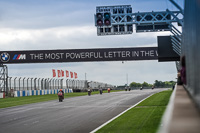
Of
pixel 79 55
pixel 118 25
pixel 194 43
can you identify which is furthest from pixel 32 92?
pixel 194 43

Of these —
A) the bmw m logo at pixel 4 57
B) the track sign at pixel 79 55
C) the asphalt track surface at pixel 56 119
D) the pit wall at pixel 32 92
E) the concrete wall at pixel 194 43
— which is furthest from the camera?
the pit wall at pixel 32 92

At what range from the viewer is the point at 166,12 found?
30281 millimetres

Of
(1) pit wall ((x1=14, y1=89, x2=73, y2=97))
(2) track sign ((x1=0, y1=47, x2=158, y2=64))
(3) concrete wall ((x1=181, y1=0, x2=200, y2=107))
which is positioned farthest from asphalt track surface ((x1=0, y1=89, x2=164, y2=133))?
(1) pit wall ((x1=14, y1=89, x2=73, y2=97))

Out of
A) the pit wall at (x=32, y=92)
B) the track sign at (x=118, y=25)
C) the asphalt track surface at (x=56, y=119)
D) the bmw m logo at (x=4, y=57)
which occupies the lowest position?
the asphalt track surface at (x=56, y=119)

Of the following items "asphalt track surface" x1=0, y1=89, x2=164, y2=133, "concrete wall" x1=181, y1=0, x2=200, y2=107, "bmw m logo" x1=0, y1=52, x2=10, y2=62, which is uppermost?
"bmw m logo" x1=0, y1=52, x2=10, y2=62

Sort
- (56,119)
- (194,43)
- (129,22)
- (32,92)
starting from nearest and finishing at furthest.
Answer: (194,43) < (56,119) < (129,22) < (32,92)

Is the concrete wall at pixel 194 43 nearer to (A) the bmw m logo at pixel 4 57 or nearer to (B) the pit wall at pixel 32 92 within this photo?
(A) the bmw m logo at pixel 4 57

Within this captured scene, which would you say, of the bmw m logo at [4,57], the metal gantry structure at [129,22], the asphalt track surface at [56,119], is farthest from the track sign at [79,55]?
the asphalt track surface at [56,119]

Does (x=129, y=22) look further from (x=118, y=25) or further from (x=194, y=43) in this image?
(x=194, y=43)

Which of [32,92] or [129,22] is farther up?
[129,22]

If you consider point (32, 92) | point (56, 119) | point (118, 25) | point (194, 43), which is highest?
point (118, 25)

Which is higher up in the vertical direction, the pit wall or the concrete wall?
the concrete wall

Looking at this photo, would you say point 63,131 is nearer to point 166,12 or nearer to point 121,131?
point 121,131

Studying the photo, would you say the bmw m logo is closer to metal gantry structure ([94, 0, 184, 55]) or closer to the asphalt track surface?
metal gantry structure ([94, 0, 184, 55])
